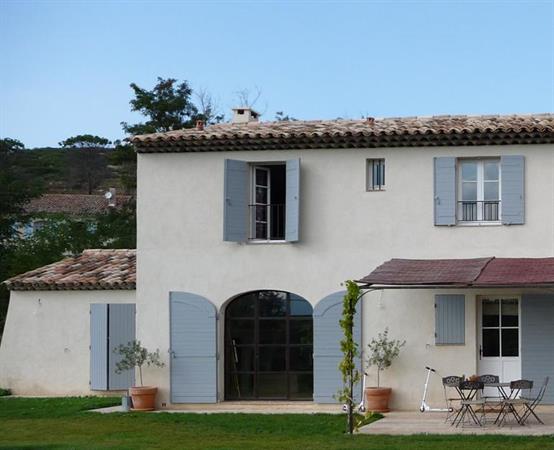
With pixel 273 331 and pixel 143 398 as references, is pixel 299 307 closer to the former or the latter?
pixel 273 331

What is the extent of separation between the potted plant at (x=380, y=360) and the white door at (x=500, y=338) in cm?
170

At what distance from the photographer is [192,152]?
25.8 m

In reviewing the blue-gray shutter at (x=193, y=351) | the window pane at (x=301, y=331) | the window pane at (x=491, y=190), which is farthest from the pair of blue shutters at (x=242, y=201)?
the window pane at (x=491, y=190)

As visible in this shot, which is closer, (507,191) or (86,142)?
(507,191)

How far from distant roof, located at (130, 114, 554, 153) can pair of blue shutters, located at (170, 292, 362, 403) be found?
327 centimetres

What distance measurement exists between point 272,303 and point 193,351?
2006 mm

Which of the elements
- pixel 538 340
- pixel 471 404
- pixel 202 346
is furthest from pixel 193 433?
pixel 538 340

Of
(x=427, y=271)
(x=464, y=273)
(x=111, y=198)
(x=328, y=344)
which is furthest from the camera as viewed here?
(x=111, y=198)

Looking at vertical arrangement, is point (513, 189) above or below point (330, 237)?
above

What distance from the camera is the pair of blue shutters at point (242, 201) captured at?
24.9m

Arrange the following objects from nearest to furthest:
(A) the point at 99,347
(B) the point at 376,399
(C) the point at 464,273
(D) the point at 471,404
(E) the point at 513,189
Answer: (D) the point at 471,404, (C) the point at 464,273, (B) the point at 376,399, (E) the point at 513,189, (A) the point at 99,347

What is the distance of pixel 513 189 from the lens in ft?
79.1

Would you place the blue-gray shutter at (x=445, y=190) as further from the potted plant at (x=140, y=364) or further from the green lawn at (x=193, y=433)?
the potted plant at (x=140, y=364)

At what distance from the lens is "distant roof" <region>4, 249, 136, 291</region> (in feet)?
91.8
